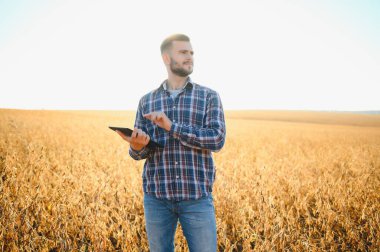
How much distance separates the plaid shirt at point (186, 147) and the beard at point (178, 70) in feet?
0.23

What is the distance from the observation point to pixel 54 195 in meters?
3.46

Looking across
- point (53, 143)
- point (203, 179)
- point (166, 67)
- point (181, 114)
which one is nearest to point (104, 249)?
point (203, 179)

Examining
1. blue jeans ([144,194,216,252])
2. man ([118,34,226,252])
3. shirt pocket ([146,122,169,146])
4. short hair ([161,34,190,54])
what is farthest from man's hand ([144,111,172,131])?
short hair ([161,34,190,54])

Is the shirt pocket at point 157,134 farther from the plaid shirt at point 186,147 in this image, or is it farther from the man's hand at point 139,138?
the man's hand at point 139,138

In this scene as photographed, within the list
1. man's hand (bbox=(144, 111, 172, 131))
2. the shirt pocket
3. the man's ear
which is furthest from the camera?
the man's ear

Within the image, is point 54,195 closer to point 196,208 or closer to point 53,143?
point 196,208

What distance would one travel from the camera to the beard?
1.81 metres

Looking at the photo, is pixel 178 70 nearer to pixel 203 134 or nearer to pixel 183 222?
pixel 203 134

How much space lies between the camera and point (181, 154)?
1701mm

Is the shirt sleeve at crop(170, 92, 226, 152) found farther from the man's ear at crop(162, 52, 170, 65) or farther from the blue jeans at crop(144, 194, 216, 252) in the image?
the man's ear at crop(162, 52, 170, 65)

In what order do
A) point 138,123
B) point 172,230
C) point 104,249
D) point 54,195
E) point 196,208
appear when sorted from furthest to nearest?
point 54,195 → point 104,249 → point 138,123 → point 172,230 → point 196,208

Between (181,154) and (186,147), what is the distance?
6 centimetres

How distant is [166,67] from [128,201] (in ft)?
7.84

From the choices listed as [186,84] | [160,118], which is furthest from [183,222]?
[186,84]
